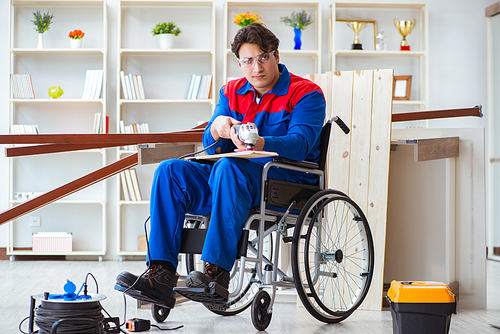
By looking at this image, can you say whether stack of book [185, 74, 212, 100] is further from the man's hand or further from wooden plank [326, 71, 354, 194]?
the man's hand

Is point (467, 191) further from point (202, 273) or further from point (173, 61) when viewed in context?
point (173, 61)

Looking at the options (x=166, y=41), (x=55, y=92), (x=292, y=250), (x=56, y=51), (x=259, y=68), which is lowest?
(x=292, y=250)

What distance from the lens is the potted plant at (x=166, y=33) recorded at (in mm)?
4570

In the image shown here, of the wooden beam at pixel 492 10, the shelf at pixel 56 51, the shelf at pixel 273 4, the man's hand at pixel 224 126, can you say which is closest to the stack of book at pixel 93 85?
the shelf at pixel 56 51

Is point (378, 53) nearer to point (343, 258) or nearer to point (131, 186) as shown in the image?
point (131, 186)

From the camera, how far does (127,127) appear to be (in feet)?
15.1

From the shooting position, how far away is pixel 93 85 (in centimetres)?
458

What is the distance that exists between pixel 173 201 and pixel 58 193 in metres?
0.90

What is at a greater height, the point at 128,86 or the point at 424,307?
the point at 128,86

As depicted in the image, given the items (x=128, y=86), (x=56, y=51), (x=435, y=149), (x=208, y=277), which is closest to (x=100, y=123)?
(x=128, y=86)

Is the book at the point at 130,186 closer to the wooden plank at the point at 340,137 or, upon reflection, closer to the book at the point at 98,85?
the book at the point at 98,85

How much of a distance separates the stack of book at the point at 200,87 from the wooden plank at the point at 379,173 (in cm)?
229

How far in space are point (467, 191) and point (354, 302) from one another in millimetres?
824

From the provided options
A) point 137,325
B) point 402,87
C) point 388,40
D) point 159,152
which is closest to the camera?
point 137,325
